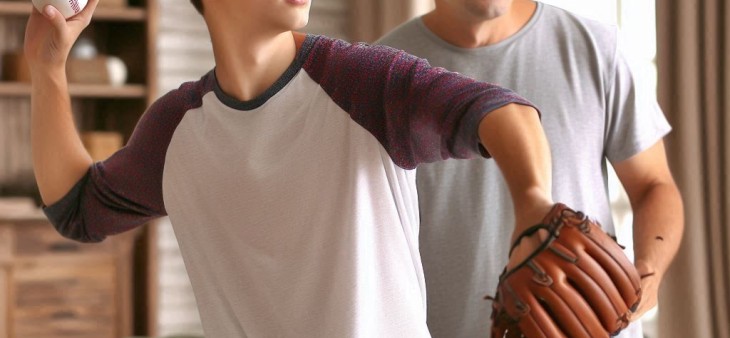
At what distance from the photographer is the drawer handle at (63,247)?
4.34 metres

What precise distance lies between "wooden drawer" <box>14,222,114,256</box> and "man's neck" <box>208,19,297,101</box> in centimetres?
333

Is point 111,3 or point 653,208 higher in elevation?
point 653,208

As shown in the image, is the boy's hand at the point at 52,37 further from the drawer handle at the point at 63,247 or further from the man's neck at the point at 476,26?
the drawer handle at the point at 63,247

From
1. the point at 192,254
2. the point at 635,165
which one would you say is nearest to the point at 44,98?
the point at 192,254

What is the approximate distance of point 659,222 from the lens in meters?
1.62

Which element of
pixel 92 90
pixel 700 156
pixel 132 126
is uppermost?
pixel 700 156

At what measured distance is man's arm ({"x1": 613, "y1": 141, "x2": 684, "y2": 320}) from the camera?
1556 mm

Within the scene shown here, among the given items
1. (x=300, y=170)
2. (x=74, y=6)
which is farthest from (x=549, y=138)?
(x=74, y=6)

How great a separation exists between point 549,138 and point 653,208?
197 mm


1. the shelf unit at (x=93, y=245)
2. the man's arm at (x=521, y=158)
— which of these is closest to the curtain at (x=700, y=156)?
the man's arm at (x=521, y=158)

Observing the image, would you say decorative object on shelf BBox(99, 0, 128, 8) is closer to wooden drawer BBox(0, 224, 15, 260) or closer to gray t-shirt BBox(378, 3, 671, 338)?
wooden drawer BBox(0, 224, 15, 260)

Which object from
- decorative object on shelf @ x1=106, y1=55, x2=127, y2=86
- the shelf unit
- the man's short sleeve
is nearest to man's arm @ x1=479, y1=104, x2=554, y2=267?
the man's short sleeve

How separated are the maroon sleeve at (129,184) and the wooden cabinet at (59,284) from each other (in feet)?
9.87

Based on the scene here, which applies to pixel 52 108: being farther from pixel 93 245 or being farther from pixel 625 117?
pixel 93 245
